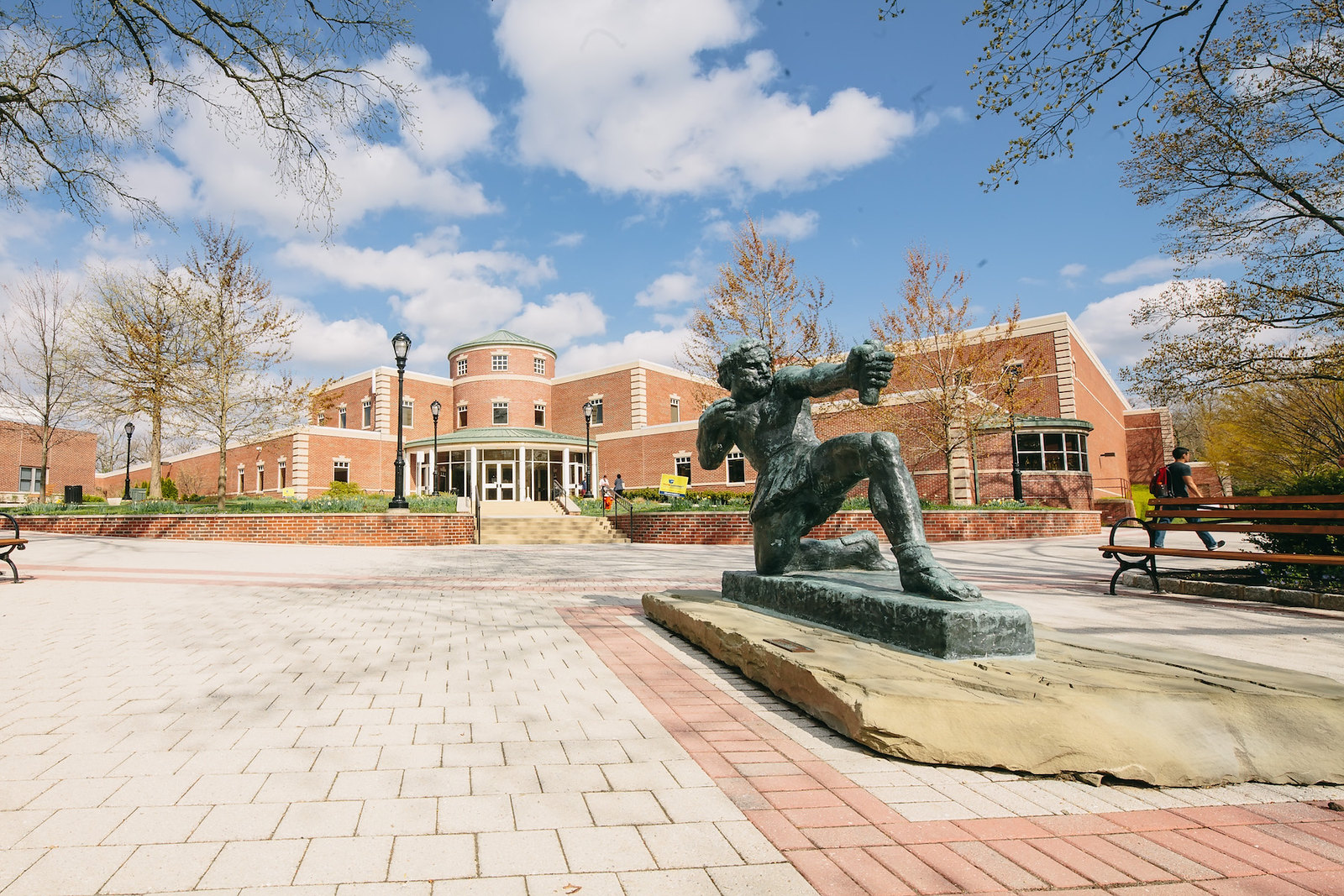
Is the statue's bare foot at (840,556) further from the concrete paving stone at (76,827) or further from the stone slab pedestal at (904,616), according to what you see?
the concrete paving stone at (76,827)

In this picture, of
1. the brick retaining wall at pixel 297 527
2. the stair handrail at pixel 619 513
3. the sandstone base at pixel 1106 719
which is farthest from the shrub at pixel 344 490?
the sandstone base at pixel 1106 719

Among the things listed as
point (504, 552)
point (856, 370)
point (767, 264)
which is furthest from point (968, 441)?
point (856, 370)

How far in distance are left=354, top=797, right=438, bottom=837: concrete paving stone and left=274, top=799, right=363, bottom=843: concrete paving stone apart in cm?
3

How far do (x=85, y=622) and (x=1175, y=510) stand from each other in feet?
34.3

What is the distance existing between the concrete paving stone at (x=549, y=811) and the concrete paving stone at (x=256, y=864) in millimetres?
609

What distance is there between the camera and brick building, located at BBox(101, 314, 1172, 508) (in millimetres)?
25578

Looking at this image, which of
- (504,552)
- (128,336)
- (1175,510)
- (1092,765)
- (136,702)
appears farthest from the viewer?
(128,336)

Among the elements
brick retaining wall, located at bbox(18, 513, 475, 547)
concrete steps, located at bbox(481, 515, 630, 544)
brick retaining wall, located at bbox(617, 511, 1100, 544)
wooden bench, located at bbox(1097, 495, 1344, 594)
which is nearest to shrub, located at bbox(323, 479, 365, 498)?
brick retaining wall, located at bbox(18, 513, 475, 547)

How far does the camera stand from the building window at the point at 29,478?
43.1 metres

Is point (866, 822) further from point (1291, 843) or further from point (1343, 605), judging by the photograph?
point (1343, 605)

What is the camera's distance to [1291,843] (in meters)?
1.96

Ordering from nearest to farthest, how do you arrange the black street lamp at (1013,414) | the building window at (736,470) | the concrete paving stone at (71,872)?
the concrete paving stone at (71,872), the black street lamp at (1013,414), the building window at (736,470)

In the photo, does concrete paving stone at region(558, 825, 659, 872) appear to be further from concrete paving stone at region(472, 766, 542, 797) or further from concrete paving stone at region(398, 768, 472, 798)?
concrete paving stone at region(398, 768, 472, 798)

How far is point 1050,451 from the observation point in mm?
26109
